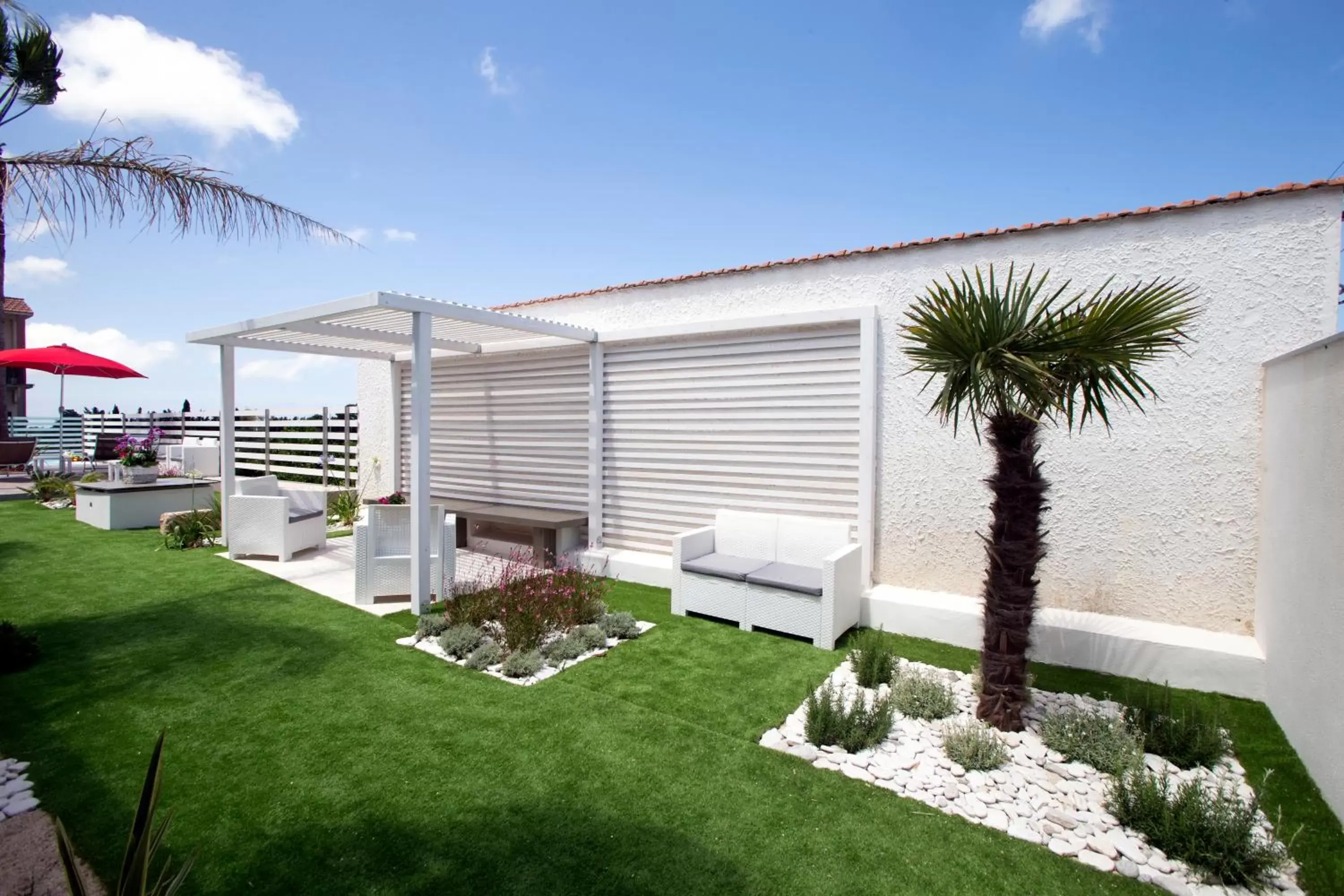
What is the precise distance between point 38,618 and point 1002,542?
8.23 m

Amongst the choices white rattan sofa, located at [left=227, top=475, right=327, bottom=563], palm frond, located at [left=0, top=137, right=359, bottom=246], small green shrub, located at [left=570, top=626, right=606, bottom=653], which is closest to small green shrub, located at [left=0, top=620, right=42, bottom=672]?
palm frond, located at [left=0, top=137, right=359, bottom=246]

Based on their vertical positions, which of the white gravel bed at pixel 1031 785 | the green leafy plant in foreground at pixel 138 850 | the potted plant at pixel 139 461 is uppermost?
the potted plant at pixel 139 461

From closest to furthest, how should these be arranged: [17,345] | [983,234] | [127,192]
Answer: [127,192]
[983,234]
[17,345]

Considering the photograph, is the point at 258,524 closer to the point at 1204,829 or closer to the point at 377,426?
the point at 377,426

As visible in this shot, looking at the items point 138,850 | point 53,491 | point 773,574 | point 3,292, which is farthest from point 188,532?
point 138,850

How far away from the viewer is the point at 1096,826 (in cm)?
313

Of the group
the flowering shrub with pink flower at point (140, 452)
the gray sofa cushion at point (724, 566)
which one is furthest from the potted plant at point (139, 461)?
the gray sofa cushion at point (724, 566)

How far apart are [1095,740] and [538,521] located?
20.0 ft

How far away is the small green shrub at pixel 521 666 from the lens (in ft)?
15.6

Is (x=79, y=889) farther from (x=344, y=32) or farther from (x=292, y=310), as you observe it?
(x=344, y=32)

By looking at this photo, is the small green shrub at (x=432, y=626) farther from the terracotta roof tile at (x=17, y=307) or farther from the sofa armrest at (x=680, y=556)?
the terracotta roof tile at (x=17, y=307)

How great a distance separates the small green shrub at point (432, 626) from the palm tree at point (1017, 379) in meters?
4.38

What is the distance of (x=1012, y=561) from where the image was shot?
387 cm

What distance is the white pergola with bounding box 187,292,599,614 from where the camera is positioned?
6086mm
